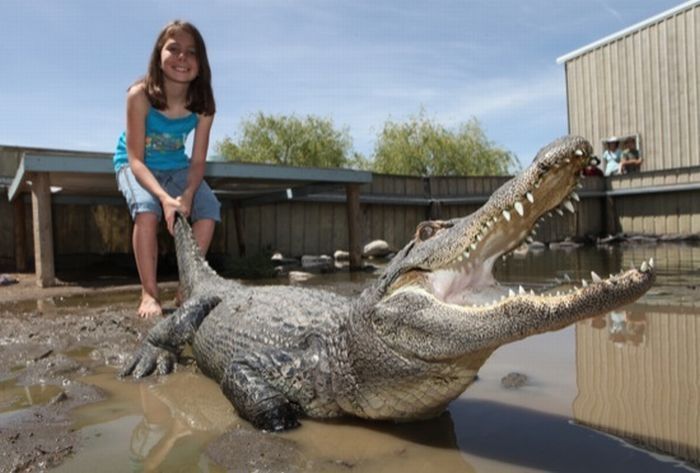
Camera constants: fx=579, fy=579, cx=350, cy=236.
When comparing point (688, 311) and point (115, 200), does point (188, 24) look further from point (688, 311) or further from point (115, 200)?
point (115, 200)

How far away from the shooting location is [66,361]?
11.6ft

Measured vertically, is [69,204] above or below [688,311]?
above

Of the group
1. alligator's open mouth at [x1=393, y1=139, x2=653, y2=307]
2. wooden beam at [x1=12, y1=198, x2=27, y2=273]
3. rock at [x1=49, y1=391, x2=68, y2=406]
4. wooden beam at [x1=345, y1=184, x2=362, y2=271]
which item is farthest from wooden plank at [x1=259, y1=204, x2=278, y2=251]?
alligator's open mouth at [x1=393, y1=139, x2=653, y2=307]

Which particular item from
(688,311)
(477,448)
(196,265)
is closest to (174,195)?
(196,265)

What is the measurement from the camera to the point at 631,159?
1683cm

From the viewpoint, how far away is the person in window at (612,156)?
17.0 meters

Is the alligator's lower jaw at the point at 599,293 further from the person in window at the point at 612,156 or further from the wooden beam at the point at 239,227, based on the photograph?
the person in window at the point at 612,156

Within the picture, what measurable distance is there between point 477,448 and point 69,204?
10.4 m

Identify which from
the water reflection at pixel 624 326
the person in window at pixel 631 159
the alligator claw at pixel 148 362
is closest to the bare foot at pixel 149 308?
Result: the alligator claw at pixel 148 362

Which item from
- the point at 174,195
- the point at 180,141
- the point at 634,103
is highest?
the point at 634,103

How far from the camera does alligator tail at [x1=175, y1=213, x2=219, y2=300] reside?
4.59 meters

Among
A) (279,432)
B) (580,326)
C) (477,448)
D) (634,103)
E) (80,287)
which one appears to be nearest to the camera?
(477,448)

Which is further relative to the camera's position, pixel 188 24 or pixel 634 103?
pixel 634 103

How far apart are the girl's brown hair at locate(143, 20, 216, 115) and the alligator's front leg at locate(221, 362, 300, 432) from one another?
3.00 m
